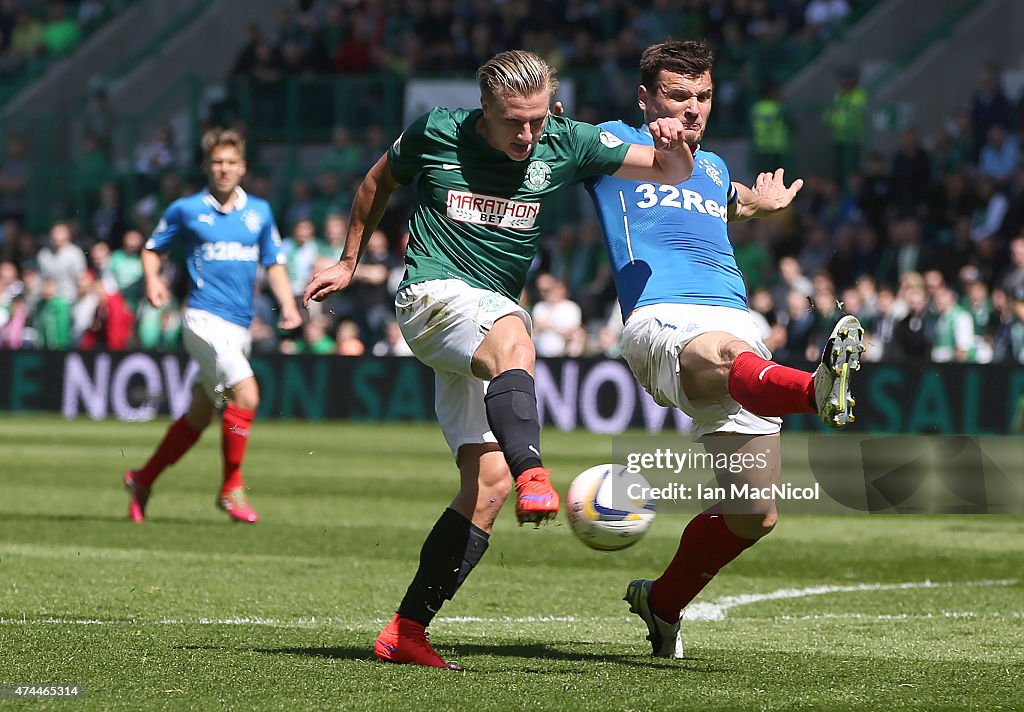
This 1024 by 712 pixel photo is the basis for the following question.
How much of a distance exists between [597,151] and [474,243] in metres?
0.54

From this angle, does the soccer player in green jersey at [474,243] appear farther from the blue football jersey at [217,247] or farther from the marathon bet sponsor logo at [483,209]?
the blue football jersey at [217,247]

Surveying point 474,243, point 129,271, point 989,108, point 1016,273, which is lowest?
point 474,243

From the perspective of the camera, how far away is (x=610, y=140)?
596 centimetres

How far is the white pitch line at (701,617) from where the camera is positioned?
263 inches

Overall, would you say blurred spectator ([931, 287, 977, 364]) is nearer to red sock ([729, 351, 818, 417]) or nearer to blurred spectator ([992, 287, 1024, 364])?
blurred spectator ([992, 287, 1024, 364])

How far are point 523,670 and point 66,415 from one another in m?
16.6

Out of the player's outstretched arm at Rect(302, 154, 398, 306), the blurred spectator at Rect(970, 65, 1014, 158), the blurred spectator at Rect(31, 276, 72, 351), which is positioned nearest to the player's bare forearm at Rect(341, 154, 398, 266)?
the player's outstretched arm at Rect(302, 154, 398, 306)

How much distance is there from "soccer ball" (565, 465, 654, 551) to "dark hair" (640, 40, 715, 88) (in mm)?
1594

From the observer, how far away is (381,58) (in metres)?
27.3

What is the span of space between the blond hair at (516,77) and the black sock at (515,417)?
35.5 inches

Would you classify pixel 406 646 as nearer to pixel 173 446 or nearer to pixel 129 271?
pixel 173 446

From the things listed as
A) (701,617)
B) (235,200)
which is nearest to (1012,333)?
(235,200)

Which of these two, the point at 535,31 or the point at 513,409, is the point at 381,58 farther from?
the point at 513,409

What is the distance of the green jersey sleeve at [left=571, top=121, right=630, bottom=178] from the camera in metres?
5.91
